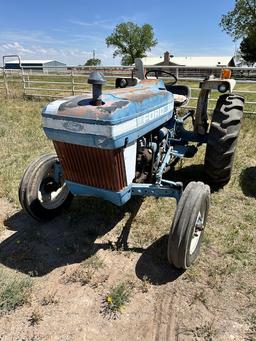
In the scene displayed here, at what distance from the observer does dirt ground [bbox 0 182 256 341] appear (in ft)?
8.13

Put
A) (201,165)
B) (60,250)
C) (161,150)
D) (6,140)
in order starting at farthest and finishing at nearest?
(6,140) → (201,165) → (161,150) → (60,250)

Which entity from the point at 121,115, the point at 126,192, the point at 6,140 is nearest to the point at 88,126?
the point at 121,115

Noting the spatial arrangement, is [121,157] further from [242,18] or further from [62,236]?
[242,18]

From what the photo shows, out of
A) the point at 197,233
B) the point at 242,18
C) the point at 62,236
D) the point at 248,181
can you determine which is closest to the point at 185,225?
the point at 197,233

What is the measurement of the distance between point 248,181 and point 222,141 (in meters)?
1.20

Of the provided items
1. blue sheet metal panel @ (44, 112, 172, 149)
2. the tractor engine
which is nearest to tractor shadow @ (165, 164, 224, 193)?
the tractor engine

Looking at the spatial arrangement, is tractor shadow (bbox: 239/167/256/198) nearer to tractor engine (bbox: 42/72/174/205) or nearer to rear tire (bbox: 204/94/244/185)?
rear tire (bbox: 204/94/244/185)

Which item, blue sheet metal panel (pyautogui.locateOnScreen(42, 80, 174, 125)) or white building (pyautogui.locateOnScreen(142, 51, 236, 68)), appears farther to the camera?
white building (pyautogui.locateOnScreen(142, 51, 236, 68))

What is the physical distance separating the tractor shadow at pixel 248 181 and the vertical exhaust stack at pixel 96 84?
8.45 feet

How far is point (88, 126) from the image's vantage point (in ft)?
8.79

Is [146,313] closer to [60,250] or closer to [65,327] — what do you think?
[65,327]

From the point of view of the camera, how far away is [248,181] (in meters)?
4.82

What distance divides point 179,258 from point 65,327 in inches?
40.2

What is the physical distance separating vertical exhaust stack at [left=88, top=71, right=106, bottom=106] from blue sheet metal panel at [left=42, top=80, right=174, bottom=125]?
0.06 m
